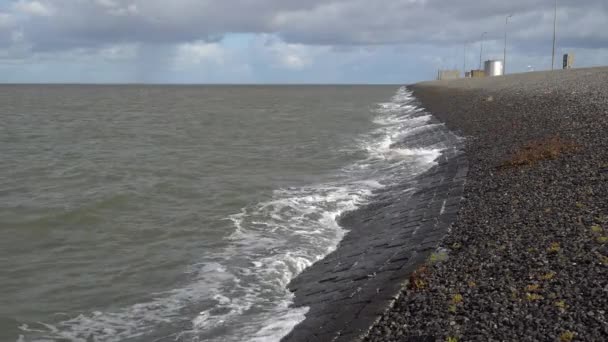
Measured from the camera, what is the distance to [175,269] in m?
11.4

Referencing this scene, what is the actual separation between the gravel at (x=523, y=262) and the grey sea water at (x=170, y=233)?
2.30 m

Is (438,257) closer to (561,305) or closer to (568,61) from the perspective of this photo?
(561,305)

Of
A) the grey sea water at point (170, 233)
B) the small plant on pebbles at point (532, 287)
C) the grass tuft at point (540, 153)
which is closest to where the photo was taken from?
the small plant on pebbles at point (532, 287)

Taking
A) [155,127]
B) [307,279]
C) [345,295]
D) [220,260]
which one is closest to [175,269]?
[220,260]

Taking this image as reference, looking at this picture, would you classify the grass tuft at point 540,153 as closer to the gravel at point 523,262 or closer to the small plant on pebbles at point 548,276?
the gravel at point 523,262

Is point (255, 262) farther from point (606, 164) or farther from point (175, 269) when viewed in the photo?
point (606, 164)

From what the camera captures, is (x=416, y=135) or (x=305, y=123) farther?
(x=305, y=123)

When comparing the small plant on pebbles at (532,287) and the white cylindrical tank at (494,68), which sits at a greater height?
the white cylindrical tank at (494,68)

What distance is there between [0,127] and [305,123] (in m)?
24.8

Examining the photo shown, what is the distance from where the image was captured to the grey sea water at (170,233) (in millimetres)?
9102

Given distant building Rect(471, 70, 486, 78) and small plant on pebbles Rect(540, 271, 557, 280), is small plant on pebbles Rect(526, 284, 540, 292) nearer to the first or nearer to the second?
small plant on pebbles Rect(540, 271, 557, 280)

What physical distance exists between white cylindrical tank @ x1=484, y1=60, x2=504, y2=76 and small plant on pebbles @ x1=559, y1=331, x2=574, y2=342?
114079 mm

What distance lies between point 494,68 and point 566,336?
115m

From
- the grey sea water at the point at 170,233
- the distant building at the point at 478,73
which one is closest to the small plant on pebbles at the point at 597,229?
the grey sea water at the point at 170,233
